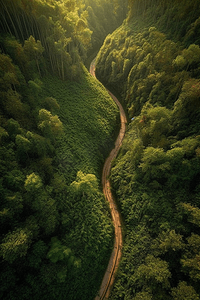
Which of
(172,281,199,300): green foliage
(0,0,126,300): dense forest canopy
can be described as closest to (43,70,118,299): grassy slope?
(0,0,126,300): dense forest canopy

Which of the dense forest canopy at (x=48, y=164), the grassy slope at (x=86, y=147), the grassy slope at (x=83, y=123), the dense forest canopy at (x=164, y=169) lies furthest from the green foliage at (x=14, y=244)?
the dense forest canopy at (x=164, y=169)

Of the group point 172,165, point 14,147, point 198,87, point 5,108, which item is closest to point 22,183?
point 14,147

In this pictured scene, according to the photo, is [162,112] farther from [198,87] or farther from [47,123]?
[47,123]

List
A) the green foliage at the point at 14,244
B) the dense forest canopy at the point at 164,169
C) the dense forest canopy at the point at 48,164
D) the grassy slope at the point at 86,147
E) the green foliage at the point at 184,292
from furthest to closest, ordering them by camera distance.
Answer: the grassy slope at the point at 86,147 → the dense forest canopy at the point at 164,169 → the dense forest canopy at the point at 48,164 → the green foliage at the point at 184,292 → the green foliage at the point at 14,244

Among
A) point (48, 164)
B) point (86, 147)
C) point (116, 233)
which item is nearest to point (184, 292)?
point (116, 233)

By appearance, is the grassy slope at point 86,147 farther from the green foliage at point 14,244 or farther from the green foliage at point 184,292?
the green foliage at point 184,292

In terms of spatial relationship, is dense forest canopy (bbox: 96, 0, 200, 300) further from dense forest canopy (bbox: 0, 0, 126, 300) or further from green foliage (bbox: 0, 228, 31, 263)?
green foliage (bbox: 0, 228, 31, 263)
